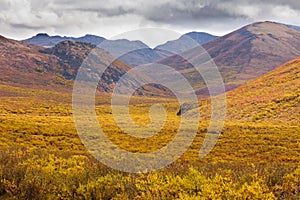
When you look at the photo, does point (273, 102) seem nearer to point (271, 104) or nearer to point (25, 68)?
point (271, 104)

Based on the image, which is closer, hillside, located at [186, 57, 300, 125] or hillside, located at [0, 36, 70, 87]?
hillside, located at [186, 57, 300, 125]

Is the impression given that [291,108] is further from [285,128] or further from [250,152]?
[250,152]

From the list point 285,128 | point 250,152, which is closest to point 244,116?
point 285,128

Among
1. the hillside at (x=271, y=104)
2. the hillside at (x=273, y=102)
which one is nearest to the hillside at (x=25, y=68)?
the hillside at (x=271, y=104)

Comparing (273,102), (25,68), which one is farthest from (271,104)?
(25,68)

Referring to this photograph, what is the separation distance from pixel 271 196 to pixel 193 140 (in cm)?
2404

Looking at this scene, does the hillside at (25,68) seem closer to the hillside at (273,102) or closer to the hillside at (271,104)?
the hillside at (271,104)

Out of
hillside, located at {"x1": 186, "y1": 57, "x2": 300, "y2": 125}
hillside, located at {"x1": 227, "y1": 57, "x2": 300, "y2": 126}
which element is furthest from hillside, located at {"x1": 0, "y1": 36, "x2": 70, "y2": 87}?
hillside, located at {"x1": 227, "y1": 57, "x2": 300, "y2": 126}

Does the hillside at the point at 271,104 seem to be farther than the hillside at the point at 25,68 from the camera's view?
No

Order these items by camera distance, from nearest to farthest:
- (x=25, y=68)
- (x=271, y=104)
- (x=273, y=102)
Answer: (x=271, y=104) → (x=273, y=102) → (x=25, y=68)

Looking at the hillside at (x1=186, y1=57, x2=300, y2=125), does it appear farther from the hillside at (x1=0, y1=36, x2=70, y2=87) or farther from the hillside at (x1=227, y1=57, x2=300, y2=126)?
the hillside at (x1=0, y1=36, x2=70, y2=87)

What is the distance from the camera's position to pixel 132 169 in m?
12.5

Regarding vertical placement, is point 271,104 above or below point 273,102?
below

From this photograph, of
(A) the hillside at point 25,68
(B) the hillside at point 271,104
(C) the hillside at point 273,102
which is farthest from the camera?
(A) the hillside at point 25,68
